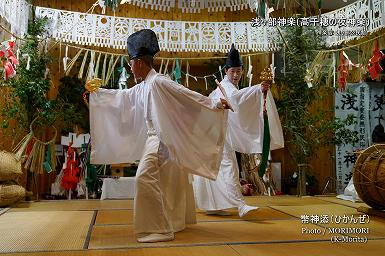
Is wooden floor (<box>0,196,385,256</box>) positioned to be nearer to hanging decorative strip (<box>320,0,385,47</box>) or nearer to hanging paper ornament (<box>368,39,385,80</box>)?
hanging paper ornament (<box>368,39,385,80</box>)

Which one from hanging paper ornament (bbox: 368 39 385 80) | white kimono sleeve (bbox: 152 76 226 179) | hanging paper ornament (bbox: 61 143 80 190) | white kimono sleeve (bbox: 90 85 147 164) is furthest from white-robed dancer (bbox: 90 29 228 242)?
hanging paper ornament (bbox: 61 143 80 190)

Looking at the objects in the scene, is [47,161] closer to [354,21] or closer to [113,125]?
[113,125]

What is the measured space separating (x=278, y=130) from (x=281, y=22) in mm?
2887

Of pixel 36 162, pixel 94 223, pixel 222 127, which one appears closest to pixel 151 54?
pixel 222 127

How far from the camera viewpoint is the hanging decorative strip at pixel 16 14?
14.8ft

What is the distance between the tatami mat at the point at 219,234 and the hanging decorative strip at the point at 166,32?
12.0 ft

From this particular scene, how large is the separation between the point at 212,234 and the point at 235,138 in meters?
1.35

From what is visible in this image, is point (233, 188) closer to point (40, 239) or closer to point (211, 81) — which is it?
point (40, 239)

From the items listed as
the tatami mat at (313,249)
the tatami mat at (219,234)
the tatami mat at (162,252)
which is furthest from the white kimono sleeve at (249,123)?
the tatami mat at (162,252)

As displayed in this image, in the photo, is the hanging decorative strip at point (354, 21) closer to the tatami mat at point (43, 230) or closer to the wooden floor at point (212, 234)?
the wooden floor at point (212, 234)

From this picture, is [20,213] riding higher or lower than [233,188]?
lower

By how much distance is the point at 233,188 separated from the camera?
3.83 m

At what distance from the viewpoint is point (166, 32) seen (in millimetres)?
6430

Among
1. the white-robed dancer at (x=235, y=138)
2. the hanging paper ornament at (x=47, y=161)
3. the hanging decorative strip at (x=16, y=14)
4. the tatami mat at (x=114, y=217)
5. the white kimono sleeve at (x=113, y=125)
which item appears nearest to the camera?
the white kimono sleeve at (x=113, y=125)
